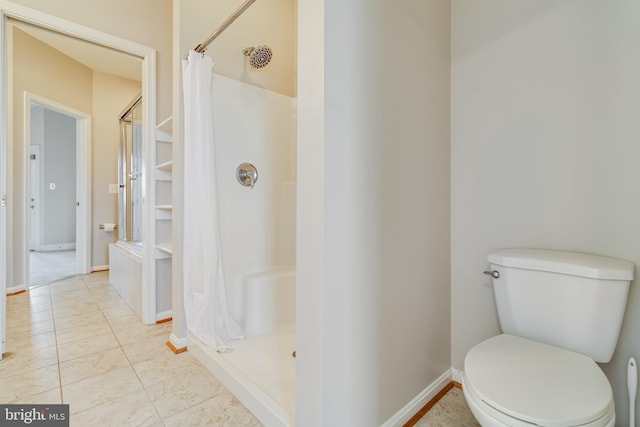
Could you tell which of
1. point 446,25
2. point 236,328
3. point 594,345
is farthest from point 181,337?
point 446,25

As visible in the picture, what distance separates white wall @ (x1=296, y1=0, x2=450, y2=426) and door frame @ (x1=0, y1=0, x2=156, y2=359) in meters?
1.75

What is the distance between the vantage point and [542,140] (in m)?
1.23

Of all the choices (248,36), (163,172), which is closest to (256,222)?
(163,172)

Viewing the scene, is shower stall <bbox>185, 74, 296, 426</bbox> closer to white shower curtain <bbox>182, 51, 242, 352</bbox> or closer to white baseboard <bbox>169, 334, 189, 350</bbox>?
white baseboard <bbox>169, 334, 189, 350</bbox>

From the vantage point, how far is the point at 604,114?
109 centimetres

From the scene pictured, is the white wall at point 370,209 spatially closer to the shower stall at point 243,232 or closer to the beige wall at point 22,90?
the shower stall at point 243,232

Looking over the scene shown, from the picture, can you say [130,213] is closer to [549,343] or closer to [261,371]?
[261,371]

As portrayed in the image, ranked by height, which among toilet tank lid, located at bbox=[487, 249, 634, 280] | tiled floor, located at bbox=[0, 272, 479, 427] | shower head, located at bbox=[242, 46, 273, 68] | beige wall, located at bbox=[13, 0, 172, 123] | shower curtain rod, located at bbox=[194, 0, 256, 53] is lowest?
tiled floor, located at bbox=[0, 272, 479, 427]

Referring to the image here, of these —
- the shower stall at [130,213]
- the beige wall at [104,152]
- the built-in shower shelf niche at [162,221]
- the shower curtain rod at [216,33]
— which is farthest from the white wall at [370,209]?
the beige wall at [104,152]

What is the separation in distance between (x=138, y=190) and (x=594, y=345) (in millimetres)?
3616

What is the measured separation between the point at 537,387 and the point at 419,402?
61 centimetres

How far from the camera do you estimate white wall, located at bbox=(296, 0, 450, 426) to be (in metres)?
0.94

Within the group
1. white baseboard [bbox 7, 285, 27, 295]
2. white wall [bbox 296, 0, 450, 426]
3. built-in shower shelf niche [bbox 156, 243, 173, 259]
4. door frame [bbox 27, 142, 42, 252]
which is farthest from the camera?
door frame [bbox 27, 142, 42, 252]

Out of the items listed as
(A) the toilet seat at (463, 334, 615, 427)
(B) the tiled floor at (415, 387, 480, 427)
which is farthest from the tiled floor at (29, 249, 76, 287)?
(A) the toilet seat at (463, 334, 615, 427)
